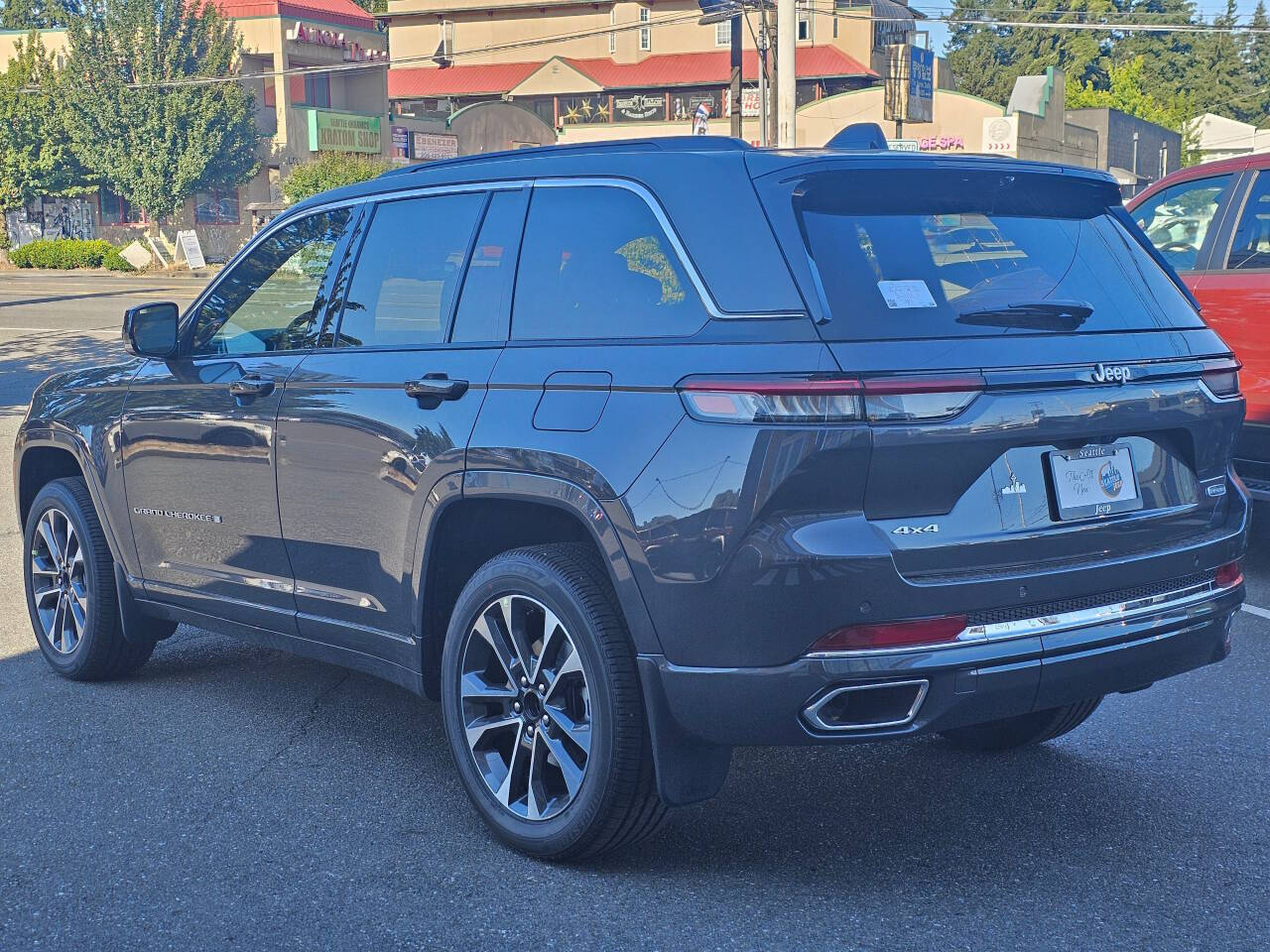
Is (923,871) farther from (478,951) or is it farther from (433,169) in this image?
(433,169)

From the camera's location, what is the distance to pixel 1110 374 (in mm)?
3762

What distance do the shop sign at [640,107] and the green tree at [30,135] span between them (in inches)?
860

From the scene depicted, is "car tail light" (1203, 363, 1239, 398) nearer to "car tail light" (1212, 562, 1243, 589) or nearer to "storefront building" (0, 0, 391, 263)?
"car tail light" (1212, 562, 1243, 589)

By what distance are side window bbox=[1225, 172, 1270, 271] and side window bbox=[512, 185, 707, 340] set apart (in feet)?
16.4

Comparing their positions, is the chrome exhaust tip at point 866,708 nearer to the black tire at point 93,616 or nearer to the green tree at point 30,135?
the black tire at point 93,616

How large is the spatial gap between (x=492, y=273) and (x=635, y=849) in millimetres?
1689

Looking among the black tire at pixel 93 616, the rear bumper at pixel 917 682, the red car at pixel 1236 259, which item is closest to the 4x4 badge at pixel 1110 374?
the rear bumper at pixel 917 682

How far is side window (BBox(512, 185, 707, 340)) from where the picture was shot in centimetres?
380

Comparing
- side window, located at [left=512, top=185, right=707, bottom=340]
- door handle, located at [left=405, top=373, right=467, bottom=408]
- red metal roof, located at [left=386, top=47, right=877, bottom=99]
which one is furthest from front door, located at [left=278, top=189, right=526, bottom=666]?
red metal roof, located at [left=386, top=47, right=877, bottom=99]

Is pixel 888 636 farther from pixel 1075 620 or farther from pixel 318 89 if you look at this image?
pixel 318 89

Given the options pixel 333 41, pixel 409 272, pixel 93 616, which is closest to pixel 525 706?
pixel 409 272

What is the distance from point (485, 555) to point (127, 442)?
1879 mm

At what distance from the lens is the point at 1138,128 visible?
70938 millimetres

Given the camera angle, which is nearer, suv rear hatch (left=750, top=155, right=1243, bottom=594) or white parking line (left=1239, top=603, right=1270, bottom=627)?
suv rear hatch (left=750, top=155, right=1243, bottom=594)
